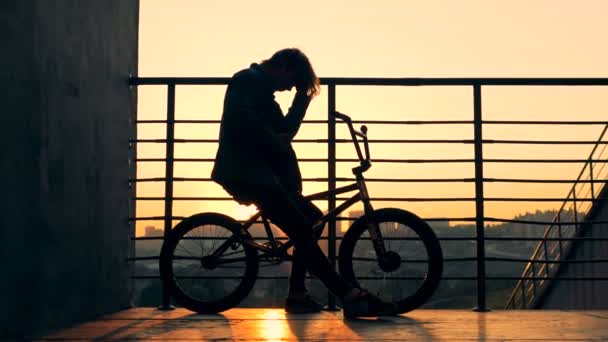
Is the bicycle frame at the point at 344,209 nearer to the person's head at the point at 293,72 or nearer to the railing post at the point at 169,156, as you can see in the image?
the person's head at the point at 293,72

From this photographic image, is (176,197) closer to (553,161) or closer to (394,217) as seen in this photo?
(394,217)

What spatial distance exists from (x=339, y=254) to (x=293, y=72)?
98cm

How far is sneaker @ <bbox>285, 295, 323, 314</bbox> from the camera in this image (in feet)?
14.9

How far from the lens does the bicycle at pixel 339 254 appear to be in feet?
14.7

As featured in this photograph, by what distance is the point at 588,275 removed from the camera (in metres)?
11.5

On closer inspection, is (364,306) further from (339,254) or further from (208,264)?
(208,264)

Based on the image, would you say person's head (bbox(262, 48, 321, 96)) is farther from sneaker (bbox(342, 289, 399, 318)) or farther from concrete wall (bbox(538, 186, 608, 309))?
concrete wall (bbox(538, 186, 608, 309))

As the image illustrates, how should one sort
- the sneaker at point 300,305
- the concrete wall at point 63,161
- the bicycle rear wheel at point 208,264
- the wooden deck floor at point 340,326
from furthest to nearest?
the bicycle rear wheel at point 208,264, the sneaker at point 300,305, the wooden deck floor at point 340,326, the concrete wall at point 63,161

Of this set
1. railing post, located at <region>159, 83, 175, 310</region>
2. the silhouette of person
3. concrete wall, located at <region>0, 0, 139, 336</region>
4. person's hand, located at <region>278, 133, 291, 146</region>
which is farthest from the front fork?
concrete wall, located at <region>0, 0, 139, 336</region>

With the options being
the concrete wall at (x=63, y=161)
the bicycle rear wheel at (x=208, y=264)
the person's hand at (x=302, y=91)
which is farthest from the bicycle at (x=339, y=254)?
the concrete wall at (x=63, y=161)

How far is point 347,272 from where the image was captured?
14.9 ft

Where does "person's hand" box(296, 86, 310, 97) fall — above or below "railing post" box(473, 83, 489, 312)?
above

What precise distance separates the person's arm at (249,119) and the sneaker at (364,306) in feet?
2.64

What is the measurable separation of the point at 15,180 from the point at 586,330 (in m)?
2.41
